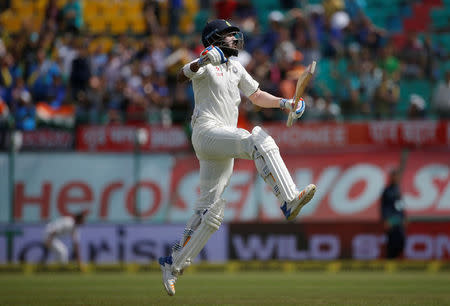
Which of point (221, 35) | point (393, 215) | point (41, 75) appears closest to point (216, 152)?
point (221, 35)

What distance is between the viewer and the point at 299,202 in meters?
7.20

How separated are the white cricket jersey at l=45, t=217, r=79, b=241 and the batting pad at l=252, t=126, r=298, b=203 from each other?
8.91 metres

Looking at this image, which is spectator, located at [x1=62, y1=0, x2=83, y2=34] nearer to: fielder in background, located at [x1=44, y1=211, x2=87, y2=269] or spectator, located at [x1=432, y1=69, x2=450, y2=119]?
fielder in background, located at [x1=44, y1=211, x2=87, y2=269]

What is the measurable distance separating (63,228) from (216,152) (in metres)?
8.70

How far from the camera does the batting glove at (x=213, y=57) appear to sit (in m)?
7.39

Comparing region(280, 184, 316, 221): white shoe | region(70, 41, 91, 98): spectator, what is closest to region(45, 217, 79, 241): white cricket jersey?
region(70, 41, 91, 98): spectator

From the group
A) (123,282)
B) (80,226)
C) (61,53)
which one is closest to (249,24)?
(61,53)

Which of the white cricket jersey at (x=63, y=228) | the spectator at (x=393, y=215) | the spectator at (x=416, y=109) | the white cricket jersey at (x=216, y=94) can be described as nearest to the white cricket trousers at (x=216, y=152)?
the white cricket jersey at (x=216, y=94)

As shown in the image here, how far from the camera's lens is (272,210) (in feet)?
53.0

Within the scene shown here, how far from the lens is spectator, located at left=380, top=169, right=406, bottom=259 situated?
48.9 ft

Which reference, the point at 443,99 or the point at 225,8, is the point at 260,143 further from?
the point at 225,8

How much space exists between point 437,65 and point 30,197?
8809 millimetres

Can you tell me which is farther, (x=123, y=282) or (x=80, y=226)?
(x=80, y=226)

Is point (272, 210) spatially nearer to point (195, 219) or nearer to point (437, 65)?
point (437, 65)
